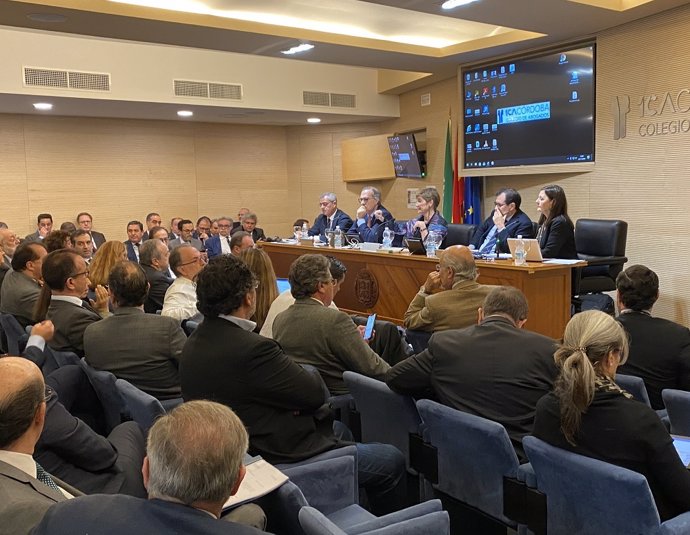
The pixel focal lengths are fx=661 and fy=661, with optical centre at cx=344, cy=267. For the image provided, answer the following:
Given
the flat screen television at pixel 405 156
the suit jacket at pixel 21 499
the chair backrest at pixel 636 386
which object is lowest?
the chair backrest at pixel 636 386

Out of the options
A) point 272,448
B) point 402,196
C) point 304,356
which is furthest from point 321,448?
point 402,196

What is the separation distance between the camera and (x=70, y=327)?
3.57 meters

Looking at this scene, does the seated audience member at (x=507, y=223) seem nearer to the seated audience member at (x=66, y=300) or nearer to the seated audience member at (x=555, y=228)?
the seated audience member at (x=555, y=228)

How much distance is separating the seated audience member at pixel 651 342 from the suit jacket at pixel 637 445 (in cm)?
108

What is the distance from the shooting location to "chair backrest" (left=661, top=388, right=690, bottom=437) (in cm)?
260

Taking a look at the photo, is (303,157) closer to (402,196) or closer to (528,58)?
(402,196)

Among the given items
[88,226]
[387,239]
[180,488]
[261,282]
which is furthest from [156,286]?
[88,226]

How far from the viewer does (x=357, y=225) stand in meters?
7.93

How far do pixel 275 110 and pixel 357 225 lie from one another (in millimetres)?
2561

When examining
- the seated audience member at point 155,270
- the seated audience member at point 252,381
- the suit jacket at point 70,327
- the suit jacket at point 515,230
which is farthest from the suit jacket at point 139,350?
the suit jacket at point 515,230

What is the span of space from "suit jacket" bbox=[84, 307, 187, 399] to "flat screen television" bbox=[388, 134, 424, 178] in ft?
22.9

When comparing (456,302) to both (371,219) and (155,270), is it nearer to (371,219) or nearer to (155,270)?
(155,270)

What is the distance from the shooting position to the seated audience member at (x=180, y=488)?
1209 millimetres

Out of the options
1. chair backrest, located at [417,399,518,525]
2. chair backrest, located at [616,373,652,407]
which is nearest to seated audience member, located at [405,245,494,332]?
chair backrest, located at [616,373,652,407]
